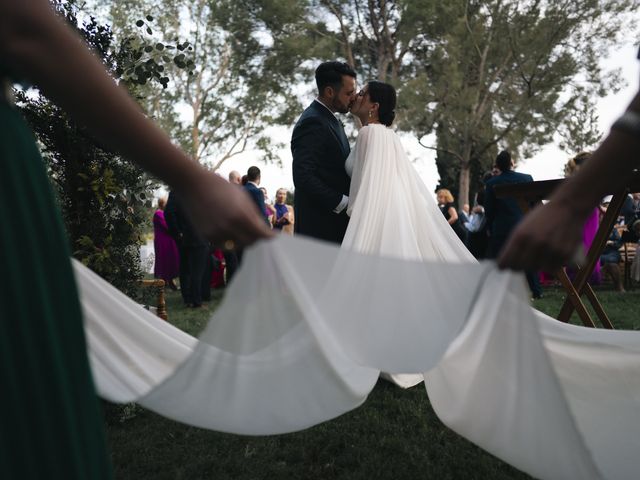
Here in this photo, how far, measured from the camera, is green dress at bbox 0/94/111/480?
0.89 meters

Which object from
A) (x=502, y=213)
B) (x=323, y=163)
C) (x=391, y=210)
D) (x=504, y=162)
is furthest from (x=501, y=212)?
(x=391, y=210)

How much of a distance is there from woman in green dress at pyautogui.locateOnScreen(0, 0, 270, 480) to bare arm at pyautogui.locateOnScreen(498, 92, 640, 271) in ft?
2.36

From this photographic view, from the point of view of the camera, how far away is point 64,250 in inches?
38.8

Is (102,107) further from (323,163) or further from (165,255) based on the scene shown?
(165,255)

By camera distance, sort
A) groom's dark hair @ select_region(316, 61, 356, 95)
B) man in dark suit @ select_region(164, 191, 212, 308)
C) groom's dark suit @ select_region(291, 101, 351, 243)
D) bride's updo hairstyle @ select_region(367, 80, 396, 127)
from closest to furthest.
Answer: groom's dark suit @ select_region(291, 101, 351, 243)
bride's updo hairstyle @ select_region(367, 80, 396, 127)
groom's dark hair @ select_region(316, 61, 356, 95)
man in dark suit @ select_region(164, 191, 212, 308)

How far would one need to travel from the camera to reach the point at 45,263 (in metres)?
0.95

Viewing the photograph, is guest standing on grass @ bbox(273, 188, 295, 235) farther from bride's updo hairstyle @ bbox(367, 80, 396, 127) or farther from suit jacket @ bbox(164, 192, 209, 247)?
bride's updo hairstyle @ bbox(367, 80, 396, 127)

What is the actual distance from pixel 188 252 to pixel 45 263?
7908 millimetres

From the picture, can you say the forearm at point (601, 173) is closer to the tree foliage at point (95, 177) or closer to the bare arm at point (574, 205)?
the bare arm at point (574, 205)

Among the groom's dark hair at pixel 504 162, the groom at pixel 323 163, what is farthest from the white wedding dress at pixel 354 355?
the groom's dark hair at pixel 504 162

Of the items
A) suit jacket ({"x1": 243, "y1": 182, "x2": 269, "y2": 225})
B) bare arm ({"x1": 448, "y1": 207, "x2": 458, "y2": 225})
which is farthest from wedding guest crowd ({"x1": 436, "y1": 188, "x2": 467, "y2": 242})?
suit jacket ({"x1": 243, "y1": 182, "x2": 269, "y2": 225})

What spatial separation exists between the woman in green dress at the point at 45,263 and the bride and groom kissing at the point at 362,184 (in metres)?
2.50

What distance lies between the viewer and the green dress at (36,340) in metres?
0.89

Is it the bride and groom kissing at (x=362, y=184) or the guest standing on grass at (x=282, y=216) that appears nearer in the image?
the bride and groom kissing at (x=362, y=184)
